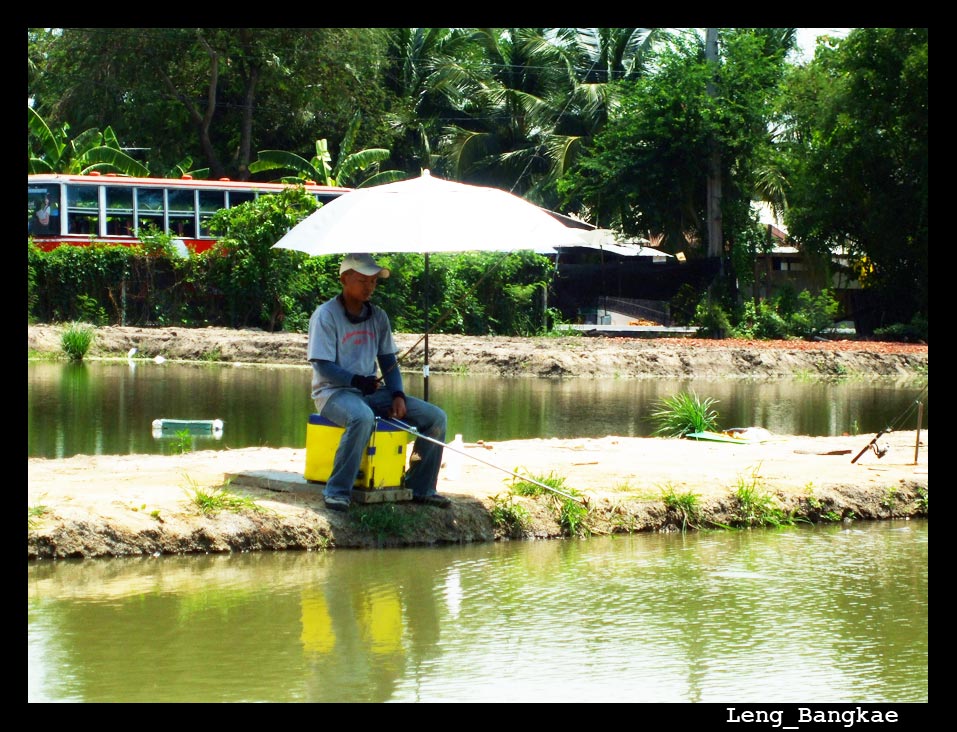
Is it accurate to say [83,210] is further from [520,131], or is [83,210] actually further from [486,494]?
[486,494]

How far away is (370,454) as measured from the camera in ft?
27.0

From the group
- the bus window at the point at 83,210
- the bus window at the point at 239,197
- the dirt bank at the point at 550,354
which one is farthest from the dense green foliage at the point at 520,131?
the bus window at the point at 239,197

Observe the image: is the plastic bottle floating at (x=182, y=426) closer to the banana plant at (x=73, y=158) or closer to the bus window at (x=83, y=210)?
the bus window at (x=83, y=210)

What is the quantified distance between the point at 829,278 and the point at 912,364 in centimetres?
935

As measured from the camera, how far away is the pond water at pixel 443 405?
13070mm

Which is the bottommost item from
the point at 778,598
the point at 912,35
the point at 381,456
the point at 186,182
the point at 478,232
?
the point at 778,598

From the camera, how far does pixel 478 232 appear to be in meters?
8.27

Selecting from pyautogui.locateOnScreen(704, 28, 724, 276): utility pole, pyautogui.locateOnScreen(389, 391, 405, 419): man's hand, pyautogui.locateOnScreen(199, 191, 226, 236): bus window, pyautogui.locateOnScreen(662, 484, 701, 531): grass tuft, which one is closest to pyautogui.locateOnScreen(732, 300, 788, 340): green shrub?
pyautogui.locateOnScreen(704, 28, 724, 276): utility pole

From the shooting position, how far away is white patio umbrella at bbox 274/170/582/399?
812cm

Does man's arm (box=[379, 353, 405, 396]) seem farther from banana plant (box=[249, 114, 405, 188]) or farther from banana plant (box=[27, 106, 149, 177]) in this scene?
banana plant (box=[249, 114, 405, 188])

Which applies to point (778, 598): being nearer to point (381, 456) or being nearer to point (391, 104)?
point (381, 456)

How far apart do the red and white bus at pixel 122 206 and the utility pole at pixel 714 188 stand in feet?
32.4

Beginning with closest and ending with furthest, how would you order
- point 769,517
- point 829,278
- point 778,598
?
point 778,598 < point 769,517 < point 829,278
